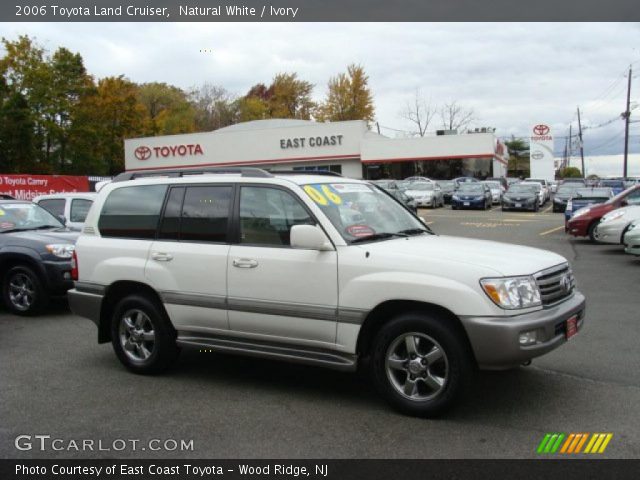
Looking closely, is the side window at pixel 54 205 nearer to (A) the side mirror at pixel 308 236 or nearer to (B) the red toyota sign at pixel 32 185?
(A) the side mirror at pixel 308 236

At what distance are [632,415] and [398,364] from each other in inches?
69.1

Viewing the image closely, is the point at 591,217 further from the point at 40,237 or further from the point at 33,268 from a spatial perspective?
the point at 33,268

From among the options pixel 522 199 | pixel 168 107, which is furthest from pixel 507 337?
pixel 168 107

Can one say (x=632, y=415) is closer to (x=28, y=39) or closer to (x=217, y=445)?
(x=217, y=445)

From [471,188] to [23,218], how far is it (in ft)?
87.5

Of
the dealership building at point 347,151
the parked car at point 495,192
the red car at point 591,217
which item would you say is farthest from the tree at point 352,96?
the red car at point 591,217

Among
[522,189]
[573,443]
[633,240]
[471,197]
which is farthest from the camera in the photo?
[471,197]

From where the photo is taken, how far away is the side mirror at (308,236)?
4.98 m

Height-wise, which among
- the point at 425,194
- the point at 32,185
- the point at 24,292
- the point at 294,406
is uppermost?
the point at 32,185

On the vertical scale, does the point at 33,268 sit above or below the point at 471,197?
below

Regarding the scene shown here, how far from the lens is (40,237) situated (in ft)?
30.8

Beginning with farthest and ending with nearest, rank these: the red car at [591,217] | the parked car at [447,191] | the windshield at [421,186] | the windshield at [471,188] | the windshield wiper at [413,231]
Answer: the parked car at [447,191] → the windshield at [421,186] → the windshield at [471,188] → the red car at [591,217] → the windshield wiper at [413,231]

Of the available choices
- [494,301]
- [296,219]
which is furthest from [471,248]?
[296,219]

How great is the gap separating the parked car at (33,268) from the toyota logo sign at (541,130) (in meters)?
70.7
